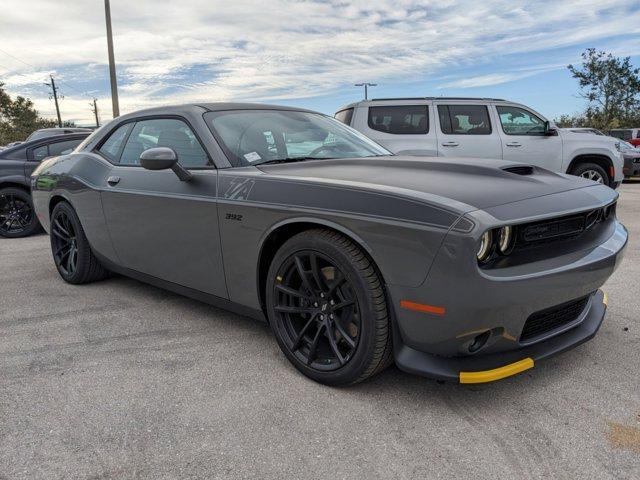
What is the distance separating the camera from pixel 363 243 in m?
2.31

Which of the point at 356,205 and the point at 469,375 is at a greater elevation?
the point at 356,205

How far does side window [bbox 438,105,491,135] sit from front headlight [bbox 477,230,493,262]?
6.44m

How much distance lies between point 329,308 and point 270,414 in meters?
0.55

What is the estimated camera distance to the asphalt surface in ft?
6.60

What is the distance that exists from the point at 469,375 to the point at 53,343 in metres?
2.50

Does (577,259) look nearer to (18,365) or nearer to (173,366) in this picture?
(173,366)

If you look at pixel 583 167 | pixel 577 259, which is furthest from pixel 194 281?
pixel 583 167

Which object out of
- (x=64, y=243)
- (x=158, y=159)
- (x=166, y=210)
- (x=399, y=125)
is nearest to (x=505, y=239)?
(x=158, y=159)

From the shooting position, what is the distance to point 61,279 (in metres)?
4.78

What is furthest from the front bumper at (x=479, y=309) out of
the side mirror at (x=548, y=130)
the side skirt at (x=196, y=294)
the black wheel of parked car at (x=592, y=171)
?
the black wheel of parked car at (x=592, y=171)

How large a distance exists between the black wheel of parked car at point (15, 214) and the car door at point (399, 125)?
4.91m

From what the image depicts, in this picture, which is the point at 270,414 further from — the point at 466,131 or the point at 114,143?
the point at 466,131

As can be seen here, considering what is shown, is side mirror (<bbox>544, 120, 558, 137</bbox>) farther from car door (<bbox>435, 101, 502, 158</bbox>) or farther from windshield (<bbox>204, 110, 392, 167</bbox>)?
windshield (<bbox>204, 110, 392, 167</bbox>)

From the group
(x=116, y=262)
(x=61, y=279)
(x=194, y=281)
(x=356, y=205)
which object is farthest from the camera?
(x=61, y=279)
